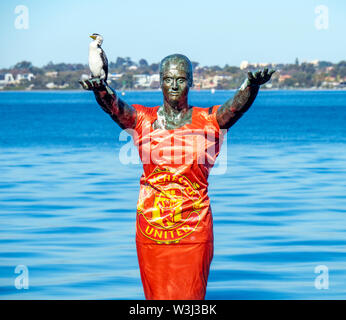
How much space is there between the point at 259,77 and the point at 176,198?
952 millimetres

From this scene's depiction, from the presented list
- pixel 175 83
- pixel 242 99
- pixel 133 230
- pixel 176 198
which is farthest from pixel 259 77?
pixel 133 230

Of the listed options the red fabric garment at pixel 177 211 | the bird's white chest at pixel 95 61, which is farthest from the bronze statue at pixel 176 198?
the bird's white chest at pixel 95 61

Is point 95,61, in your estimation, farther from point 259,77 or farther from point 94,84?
point 259,77

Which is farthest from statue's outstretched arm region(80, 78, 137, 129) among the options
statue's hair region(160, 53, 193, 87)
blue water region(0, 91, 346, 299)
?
blue water region(0, 91, 346, 299)

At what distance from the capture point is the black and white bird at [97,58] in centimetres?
617

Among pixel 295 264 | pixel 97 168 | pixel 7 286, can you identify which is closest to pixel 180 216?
pixel 7 286

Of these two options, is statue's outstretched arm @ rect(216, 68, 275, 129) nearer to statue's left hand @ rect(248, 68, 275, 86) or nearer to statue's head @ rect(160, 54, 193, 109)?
statue's left hand @ rect(248, 68, 275, 86)

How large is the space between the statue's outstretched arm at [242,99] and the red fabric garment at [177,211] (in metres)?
0.08

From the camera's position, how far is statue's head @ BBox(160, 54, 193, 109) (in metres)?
6.50

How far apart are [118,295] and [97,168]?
61.8ft

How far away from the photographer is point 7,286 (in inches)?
486

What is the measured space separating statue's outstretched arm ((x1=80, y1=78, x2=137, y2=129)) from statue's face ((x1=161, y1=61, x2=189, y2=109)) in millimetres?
264

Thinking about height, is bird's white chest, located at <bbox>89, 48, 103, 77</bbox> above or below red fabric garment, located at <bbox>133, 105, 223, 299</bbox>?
above
